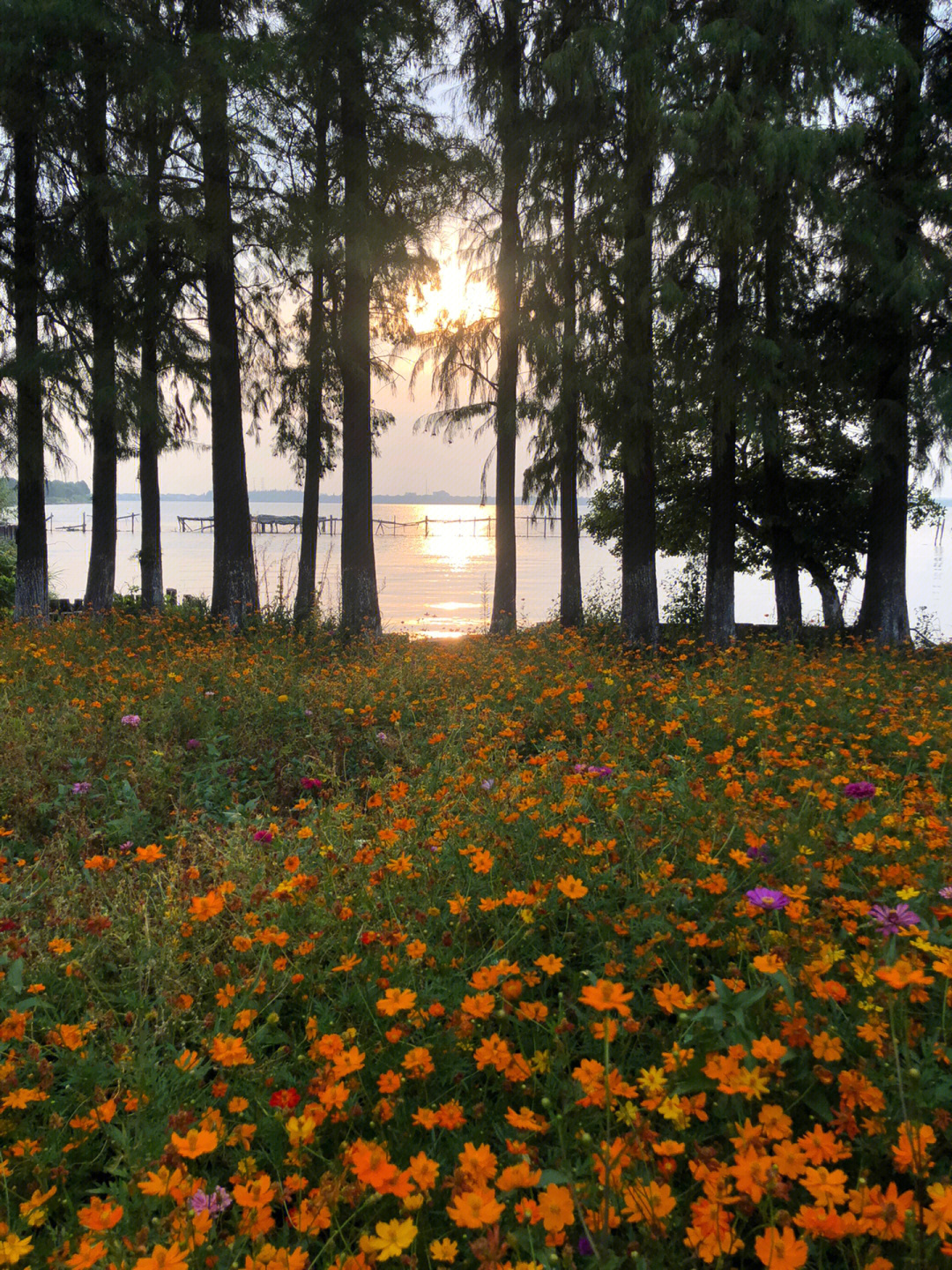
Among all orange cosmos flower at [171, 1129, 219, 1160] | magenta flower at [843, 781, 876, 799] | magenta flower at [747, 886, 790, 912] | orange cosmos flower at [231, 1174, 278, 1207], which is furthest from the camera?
magenta flower at [843, 781, 876, 799]

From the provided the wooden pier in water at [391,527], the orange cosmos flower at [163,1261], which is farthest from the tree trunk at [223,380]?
the wooden pier in water at [391,527]

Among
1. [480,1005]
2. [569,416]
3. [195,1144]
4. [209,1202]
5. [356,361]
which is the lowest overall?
[209,1202]

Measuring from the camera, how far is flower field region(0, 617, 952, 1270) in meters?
1.46

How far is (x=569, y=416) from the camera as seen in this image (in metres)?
12.1

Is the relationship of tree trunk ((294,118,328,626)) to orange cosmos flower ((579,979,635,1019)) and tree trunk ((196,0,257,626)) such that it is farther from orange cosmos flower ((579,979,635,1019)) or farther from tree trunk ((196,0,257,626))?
orange cosmos flower ((579,979,635,1019))

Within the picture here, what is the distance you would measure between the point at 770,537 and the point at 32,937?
1267 cm

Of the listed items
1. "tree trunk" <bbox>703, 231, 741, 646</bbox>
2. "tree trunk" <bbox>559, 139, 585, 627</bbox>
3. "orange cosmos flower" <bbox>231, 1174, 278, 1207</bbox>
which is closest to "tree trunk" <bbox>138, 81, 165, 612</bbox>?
"tree trunk" <bbox>559, 139, 585, 627</bbox>

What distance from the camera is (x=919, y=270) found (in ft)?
32.6

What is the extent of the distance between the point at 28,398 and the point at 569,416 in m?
7.52

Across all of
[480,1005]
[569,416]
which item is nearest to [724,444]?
[569,416]

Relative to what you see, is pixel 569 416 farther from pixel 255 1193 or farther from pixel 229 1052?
pixel 255 1193

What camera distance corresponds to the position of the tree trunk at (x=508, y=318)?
41.3 feet

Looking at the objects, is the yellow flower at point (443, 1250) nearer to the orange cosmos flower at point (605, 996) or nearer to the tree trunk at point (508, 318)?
the orange cosmos flower at point (605, 996)

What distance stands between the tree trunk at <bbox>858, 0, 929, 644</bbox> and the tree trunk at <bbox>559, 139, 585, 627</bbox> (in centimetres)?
382
